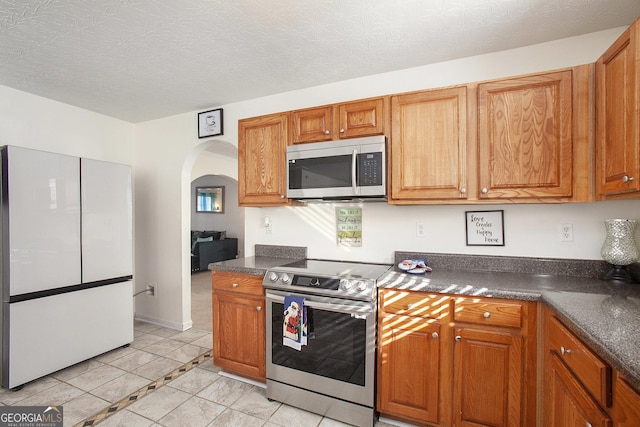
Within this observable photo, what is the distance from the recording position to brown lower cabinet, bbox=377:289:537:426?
1545 millimetres

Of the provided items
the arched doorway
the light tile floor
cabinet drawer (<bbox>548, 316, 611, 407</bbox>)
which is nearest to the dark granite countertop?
cabinet drawer (<bbox>548, 316, 611, 407</bbox>)

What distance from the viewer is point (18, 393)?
2.19 m

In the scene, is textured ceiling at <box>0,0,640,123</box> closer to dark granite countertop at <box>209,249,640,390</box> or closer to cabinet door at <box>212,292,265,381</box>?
dark granite countertop at <box>209,249,640,390</box>

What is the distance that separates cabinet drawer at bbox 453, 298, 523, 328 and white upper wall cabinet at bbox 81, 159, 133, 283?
2953mm

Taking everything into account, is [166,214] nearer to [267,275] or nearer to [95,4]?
[267,275]

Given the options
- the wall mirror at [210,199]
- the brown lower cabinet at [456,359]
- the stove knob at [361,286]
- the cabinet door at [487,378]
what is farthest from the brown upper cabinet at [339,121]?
the wall mirror at [210,199]

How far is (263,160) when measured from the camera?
248cm

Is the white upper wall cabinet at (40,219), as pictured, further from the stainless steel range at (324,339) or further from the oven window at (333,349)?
→ the oven window at (333,349)

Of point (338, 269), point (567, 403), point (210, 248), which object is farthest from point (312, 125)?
point (210, 248)

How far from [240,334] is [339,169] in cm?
147

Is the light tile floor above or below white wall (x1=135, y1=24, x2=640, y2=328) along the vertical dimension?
below

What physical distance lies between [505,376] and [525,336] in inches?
9.6

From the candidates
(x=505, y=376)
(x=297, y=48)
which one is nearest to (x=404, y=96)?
(x=297, y=48)

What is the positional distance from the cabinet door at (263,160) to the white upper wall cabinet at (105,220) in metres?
1.27
